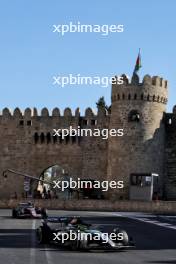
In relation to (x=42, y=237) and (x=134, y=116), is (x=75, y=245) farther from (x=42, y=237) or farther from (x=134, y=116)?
(x=134, y=116)

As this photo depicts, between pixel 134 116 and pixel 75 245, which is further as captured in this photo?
pixel 134 116

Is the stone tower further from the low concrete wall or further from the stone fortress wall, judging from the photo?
the low concrete wall

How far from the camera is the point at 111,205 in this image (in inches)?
1938

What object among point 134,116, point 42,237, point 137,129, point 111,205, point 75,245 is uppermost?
point 134,116

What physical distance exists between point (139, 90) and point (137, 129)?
2.93 metres

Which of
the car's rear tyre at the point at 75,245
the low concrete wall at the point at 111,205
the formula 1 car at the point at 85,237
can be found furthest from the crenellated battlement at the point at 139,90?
the car's rear tyre at the point at 75,245

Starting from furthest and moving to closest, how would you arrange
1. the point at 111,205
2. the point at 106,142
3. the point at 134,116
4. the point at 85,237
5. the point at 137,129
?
the point at 106,142 → the point at 134,116 → the point at 137,129 → the point at 111,205 → the point at 85,237

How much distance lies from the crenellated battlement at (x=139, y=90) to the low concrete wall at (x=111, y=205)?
8.08 m

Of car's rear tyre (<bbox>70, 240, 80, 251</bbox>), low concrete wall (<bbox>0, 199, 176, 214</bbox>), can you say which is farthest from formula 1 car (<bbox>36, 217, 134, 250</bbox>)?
low concrete wall (<bbox>0, 199, 176, 214</bbox>)

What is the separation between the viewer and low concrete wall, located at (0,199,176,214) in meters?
47.7

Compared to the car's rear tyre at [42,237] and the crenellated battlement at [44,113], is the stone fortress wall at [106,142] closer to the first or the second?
the crenellated battlement at [44,113]

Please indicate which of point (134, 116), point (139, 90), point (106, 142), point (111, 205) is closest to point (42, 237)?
point (111, 205)

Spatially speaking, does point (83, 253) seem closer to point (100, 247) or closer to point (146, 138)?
point (100, 247)

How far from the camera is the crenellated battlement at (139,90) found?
5178 centimetres
